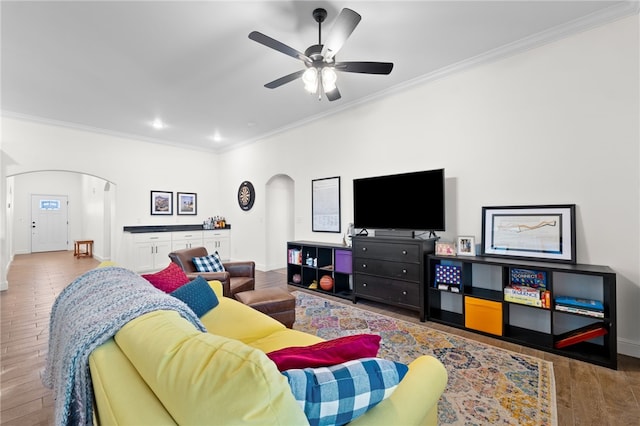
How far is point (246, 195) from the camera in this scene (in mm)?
6770

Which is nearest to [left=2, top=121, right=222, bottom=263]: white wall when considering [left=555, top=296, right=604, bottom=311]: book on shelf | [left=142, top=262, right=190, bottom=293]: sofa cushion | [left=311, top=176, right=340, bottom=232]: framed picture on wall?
[left=311, top=176, right=340, bottom=232]: framed picture on wall

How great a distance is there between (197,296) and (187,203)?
221 inches

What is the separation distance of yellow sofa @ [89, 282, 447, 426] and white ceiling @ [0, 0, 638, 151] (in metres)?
2.62

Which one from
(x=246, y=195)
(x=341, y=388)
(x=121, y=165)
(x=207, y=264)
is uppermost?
(x=121, y=165)

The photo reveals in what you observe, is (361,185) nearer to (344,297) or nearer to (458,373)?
(344,297)

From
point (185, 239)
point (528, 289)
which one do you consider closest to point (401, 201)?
point (528, 289)

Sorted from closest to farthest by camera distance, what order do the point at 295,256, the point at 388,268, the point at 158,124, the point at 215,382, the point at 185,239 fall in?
the point at 215,382 → the point at 388,268 → the point at 295,256 → the point at 158,124 → the point at 185,239

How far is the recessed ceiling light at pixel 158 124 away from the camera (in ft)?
17.3

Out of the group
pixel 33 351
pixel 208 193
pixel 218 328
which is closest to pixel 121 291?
pixel 218 328

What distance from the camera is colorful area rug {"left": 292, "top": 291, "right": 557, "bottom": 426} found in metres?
1.80

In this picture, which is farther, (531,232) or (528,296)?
(531,232)

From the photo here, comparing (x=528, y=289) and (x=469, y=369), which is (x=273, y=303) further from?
(x=528, y=289)

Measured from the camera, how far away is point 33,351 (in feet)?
8.71

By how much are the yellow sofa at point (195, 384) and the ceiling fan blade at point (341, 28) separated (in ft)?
6.93
